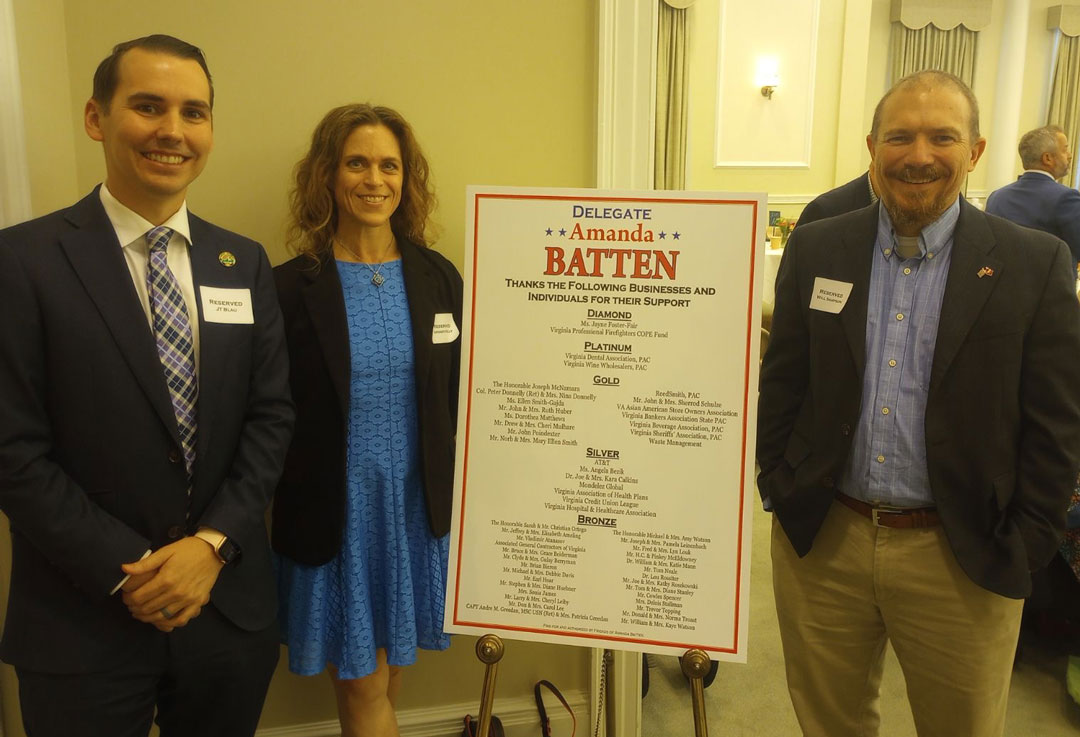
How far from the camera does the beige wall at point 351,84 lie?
1875 mm

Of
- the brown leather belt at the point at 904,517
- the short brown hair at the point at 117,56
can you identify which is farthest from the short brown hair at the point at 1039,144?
the short brown hair at the point at 117,56

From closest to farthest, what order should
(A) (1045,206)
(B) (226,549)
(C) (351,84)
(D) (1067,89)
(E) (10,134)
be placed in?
1. (B) (226,549)
2. (E) (10,134)
3. (C) (351,84)
4. (A) (1045,206)
5. (D) (1067,89)

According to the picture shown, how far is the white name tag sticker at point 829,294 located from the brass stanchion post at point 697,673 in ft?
2.52

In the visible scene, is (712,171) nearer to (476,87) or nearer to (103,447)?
(476,87)

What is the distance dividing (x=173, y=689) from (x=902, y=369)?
5.12 feet

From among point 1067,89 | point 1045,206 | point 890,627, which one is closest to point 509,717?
point 890,627

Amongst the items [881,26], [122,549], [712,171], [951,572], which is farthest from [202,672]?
[881,26]

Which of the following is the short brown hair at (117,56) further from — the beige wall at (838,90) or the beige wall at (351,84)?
the beige wall at (838,90)

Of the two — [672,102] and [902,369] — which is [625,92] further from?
[672,102]

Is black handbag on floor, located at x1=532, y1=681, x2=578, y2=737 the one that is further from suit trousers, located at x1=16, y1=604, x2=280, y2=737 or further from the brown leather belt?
the brown leather belt

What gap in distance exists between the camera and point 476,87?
205 cm

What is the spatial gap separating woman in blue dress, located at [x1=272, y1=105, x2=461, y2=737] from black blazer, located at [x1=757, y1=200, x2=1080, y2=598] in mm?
873

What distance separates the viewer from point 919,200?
156 centimetres

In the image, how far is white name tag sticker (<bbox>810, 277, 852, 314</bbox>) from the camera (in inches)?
64.1
